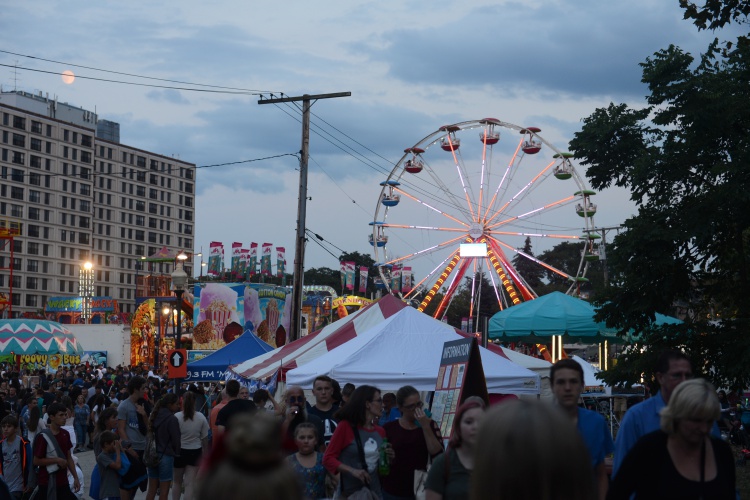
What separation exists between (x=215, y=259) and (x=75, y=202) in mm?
63891

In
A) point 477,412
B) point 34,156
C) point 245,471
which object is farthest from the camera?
point 34,156

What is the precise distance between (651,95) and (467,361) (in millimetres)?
7694

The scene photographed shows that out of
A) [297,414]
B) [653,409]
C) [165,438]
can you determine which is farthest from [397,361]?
[653,409]

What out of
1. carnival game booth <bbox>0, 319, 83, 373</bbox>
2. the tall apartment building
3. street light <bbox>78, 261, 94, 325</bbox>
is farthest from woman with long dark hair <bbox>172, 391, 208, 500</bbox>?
the tall apartment building

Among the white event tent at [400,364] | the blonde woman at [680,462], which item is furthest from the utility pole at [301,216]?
the blonde woman at [680,462]

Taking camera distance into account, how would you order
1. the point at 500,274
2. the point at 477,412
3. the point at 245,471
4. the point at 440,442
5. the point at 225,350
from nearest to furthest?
the point at 245,471 → the point at 477,412 → the point at 440,442 → the point at 225,350 → the point at 500,274

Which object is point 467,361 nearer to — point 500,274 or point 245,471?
point 245,471

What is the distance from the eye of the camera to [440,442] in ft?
26.9

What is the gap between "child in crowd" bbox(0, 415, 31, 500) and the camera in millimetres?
10570

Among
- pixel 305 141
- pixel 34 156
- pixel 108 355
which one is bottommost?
pixel 108 355

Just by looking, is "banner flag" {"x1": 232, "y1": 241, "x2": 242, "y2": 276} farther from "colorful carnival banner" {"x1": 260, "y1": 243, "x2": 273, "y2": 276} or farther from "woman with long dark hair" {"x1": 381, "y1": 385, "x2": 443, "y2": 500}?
"woman with long dark hair" {"x1": 381, "y1": 385, "x2": 443, "y2": 500}

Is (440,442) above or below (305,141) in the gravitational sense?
below

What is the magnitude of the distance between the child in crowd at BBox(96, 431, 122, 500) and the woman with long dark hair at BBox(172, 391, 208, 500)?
1188mm

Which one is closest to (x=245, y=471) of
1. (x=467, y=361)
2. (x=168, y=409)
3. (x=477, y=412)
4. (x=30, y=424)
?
(x=477, y=412)
